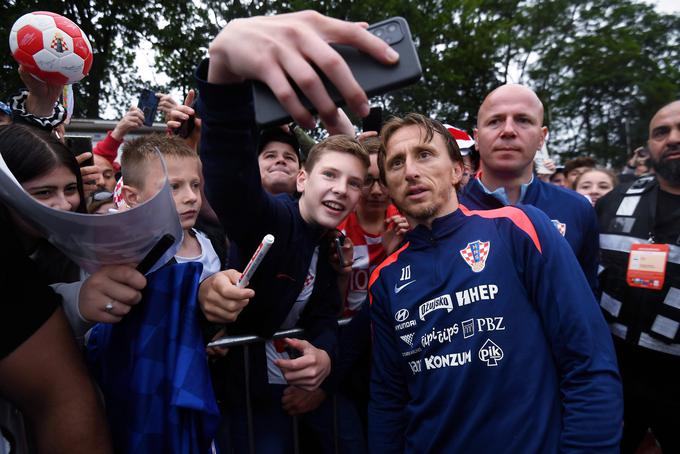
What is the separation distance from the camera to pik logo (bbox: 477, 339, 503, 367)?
1.59 m

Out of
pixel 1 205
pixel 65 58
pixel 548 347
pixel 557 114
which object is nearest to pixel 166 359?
pixel 1 205

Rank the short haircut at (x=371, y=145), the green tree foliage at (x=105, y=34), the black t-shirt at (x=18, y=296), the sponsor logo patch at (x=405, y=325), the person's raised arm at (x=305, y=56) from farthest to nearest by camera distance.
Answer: the green tree foliage at (x=105, y=34) → the short haircut at (x=371, y=145) → the sponsor logo patch at (x=405, y=325) → the black t-shirt at (x=18, y=296) → the person's raised arm at (x=305, y=56)

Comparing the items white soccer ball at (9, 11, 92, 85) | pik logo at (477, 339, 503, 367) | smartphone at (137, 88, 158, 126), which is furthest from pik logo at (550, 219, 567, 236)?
smartphone at (137, 88, 158, 126)

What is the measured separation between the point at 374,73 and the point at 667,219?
7.65ft

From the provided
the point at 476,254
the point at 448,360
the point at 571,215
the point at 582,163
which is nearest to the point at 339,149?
the point at 476,254

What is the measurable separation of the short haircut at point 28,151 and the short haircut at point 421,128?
1.31 metres

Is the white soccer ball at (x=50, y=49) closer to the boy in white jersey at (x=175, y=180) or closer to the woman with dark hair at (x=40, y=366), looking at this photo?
the boy in white jersey at (x=175, y=180)

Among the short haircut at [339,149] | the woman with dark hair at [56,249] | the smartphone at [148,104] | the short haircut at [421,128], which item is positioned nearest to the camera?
the woman with dark hair at [56,249]

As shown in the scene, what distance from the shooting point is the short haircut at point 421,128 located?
2.05 metres

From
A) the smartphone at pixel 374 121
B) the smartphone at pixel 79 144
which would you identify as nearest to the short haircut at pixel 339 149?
the smartphone at pixel 374 121

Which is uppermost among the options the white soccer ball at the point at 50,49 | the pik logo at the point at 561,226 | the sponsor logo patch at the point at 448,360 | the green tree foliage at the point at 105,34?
the green tree foliage at the point at 105,34

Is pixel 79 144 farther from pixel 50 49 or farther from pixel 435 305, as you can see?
pixel 435 305

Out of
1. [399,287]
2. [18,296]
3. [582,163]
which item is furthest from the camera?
[582,163]

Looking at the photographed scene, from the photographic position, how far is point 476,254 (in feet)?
5.72
